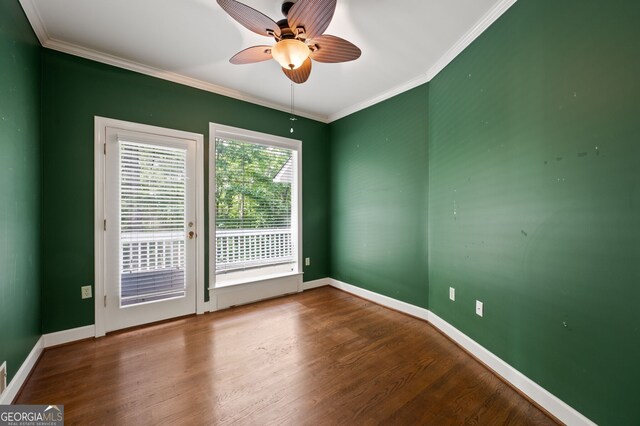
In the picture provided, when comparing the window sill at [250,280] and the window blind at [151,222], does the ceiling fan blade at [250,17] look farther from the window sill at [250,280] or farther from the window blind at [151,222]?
the window sill at [250,280]

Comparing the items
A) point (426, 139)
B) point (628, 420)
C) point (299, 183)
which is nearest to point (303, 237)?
point (299, 183)

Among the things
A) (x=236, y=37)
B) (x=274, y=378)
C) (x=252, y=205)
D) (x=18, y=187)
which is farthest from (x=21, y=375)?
(x=236, y=37)

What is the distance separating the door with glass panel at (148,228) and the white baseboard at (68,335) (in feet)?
0.43

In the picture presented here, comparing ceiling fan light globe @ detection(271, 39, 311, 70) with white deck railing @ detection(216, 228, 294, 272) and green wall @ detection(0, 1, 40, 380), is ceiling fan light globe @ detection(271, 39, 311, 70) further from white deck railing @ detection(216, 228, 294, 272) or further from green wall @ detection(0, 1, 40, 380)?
white deck railing @ detection(216, 228, 294, 272)

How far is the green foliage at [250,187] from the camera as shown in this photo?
319 cm

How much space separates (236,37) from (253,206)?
1.92m

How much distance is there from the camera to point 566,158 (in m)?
1.44

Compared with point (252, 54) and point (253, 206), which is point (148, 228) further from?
point (252, 54)

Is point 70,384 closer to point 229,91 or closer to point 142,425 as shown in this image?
point 142,425

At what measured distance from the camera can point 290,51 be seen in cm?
173

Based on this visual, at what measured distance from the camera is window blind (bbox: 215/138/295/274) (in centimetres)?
320

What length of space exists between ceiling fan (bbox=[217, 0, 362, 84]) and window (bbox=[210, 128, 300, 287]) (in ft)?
4.61

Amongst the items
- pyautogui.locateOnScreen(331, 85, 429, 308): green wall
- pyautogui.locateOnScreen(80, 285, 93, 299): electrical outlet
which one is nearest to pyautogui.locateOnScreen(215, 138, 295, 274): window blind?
pyautogui.locateOnScreen(331, 85, 429, 308): green wall

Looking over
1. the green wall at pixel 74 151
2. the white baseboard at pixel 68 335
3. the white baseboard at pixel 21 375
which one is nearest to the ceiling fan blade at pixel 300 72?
the green wall at pixel 74 151
